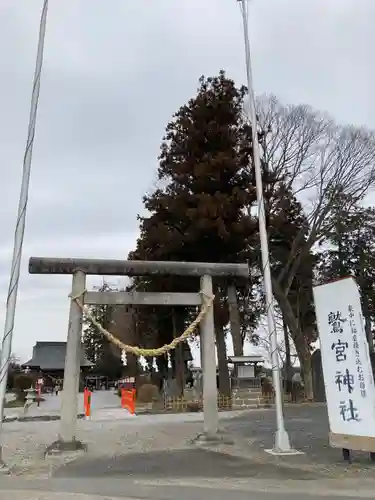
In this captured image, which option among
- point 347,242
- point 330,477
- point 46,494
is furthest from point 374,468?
point 347,242

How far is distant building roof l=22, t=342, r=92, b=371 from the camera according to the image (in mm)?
47844

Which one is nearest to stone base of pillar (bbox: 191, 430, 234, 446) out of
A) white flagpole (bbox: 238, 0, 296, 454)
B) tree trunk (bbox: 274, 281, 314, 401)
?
white flagpole (bbox: 238, 0, 296, 454)

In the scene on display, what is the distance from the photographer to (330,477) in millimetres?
7500

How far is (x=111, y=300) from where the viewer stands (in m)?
10.6

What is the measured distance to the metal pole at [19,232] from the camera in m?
8.55

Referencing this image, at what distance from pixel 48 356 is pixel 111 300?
4137 cm

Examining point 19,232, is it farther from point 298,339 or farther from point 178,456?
point 298,339

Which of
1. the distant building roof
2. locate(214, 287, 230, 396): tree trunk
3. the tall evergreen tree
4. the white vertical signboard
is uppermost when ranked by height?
the tall evergreen tree

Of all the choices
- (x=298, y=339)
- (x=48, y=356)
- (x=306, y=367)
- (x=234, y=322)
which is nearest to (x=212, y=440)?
(x=234, y=322)

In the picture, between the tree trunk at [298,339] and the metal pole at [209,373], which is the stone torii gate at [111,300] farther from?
the tree trunk at [298,339]

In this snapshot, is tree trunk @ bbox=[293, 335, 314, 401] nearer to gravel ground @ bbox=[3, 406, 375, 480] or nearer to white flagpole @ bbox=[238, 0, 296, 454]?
gravel ground @ bbox=[3, 406, 375, 480]

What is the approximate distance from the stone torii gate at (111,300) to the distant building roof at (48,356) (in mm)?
37454

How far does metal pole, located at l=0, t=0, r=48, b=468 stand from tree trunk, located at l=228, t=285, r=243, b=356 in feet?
55.1

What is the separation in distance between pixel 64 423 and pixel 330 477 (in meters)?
5.01
